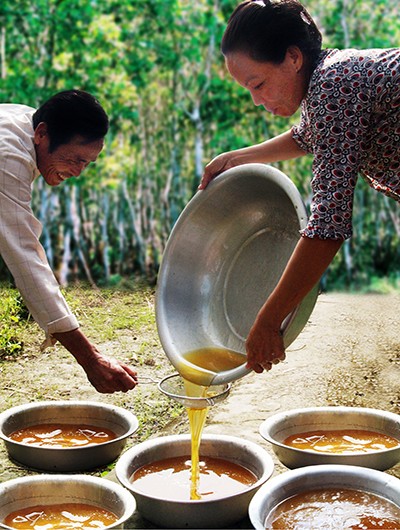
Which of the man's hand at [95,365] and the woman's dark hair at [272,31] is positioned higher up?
the woman's dark hair at [272,31]

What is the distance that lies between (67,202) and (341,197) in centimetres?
510

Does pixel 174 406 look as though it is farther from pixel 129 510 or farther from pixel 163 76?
pixel 163 76

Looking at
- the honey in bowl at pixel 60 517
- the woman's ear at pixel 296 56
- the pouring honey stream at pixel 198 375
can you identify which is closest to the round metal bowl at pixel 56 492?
the honey in bowl at pixel 60 517

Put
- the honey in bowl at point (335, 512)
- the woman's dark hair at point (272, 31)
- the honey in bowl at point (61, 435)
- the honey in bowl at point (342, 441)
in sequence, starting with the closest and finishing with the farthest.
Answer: the woman's dark hair at point (272, 31)
the honey in bowl at point (335, 512)
the honey in bowl at point (342, 441)
the honey in bowl at point (61, 435)

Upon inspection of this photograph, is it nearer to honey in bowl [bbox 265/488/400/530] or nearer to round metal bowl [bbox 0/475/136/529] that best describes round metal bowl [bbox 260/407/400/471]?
honey in bowl [bbox 265/488/400/530]

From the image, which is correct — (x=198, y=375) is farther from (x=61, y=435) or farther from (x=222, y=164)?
(x=61, y=435)

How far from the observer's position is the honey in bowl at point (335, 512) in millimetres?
2383

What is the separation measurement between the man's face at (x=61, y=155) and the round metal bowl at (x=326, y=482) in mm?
1313

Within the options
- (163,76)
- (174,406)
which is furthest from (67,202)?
(174,406)

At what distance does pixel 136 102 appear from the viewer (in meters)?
7.05

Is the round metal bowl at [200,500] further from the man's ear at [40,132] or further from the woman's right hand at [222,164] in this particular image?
the man's ear at [40,132]

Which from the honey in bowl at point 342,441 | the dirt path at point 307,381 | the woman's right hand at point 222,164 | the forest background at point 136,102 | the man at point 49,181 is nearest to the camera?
the man at point 49,181

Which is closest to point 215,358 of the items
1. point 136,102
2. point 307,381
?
point 307,381

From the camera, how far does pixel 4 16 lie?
6832 millimetres
